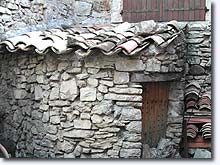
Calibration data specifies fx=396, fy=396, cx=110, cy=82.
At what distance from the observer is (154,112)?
2467 millimetres

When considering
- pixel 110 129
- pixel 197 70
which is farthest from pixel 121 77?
pixel 197 70

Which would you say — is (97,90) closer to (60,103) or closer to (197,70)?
(60,103)

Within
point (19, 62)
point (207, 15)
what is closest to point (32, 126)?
point (19, 62)

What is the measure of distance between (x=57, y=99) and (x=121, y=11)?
0.94 meters

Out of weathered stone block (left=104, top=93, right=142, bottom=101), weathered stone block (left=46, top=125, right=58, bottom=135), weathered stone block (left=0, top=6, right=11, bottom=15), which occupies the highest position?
weathered stone block (left=0, top=6, right=11, bottom=15)

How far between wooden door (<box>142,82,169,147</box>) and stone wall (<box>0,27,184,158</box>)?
0.06 meters

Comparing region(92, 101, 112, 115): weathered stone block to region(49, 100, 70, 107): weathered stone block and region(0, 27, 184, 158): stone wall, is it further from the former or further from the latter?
region(49, 100, 70, 107): weathered stone block

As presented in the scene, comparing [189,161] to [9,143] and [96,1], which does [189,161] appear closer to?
[9,143]

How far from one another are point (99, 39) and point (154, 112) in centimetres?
58

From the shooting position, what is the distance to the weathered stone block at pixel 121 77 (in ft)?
7.39

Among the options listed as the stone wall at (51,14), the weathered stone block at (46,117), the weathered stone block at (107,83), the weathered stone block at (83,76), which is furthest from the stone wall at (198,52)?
the weathered stone block at (46,117)

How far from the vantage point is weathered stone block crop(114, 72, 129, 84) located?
2252mm

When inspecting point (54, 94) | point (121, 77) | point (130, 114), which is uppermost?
point (121, 77)

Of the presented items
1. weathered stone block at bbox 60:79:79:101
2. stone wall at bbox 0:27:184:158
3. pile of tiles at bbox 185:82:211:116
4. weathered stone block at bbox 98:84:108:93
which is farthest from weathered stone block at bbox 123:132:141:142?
pile of tiles at bbox 185:82:211:116
